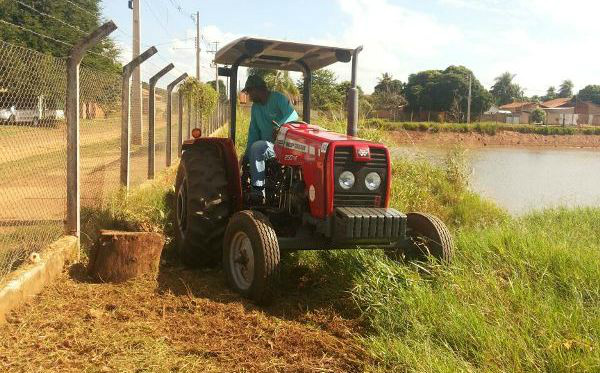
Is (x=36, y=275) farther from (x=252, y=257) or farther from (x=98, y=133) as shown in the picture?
(x=98, y=133)

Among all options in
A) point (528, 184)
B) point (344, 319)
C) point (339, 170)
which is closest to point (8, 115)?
point (339, 170)

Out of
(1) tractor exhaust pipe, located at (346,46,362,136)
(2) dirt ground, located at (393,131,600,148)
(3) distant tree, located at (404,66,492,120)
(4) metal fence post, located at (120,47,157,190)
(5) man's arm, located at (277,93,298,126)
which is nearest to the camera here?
(5) man's arm, located at (277,93,298,126)

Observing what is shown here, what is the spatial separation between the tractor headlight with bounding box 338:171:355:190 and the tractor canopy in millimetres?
1346

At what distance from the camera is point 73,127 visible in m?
4.84

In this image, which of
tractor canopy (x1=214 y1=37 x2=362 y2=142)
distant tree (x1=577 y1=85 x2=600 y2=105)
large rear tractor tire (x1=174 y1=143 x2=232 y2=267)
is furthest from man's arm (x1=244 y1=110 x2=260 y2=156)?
distant tree (x1=577 y1=85 x2=600 y2=105)

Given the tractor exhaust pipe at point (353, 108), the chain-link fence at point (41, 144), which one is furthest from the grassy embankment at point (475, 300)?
the tractor exhaust pipe at point (353, 108)

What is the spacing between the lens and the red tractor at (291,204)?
4.20 m

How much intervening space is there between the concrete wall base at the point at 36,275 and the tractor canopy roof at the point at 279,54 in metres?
2.16

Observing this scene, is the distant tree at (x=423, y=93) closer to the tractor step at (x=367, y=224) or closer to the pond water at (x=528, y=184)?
the pond water at (x=528, y=184)

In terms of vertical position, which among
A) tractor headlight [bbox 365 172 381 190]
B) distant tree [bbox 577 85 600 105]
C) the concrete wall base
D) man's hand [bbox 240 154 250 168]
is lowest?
the concrete wall base

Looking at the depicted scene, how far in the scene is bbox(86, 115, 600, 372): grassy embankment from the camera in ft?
10.0

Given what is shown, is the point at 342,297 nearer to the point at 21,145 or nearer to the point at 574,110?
the point at 21,145

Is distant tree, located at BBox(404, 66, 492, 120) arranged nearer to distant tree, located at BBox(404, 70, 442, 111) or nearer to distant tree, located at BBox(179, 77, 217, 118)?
distant tree, located at BBox(404, 70, 442, 111)

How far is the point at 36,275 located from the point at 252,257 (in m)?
1.50
